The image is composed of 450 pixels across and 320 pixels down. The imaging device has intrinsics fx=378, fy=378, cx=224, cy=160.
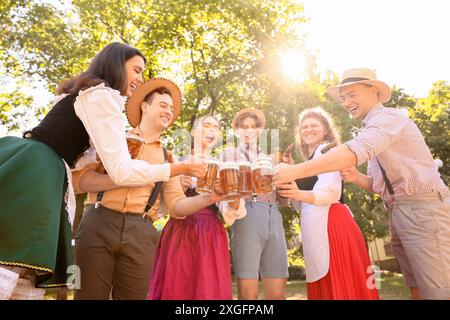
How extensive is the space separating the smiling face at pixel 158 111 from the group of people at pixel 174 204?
13 millimetres

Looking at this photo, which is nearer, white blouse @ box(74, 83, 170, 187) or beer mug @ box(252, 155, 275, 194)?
white blouse @ box(74, 83, 170, 187)

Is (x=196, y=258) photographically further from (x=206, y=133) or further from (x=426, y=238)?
(x=426, y=238)

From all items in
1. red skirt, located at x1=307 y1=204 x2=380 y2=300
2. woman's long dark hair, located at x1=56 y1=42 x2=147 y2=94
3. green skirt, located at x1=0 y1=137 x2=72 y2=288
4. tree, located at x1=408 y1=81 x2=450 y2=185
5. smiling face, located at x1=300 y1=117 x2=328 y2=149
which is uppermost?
tree, located at x1=408 y1=81 x2=450 y2=185

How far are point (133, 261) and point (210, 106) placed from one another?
12719 mm

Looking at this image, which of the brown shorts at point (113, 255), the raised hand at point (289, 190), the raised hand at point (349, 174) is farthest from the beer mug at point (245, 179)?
the raised hand at point (349, 174)

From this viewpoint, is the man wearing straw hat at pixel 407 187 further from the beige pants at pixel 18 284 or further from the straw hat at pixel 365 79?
the beige pants at pixel 18 284

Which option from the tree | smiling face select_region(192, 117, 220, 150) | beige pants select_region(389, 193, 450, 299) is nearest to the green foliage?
the tree

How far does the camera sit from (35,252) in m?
1.98

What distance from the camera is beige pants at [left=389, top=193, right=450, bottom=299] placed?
113 inches

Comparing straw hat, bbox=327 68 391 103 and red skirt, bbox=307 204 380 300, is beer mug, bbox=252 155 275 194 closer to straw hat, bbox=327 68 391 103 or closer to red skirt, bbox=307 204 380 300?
red skirt, bbox=307 204 380 300

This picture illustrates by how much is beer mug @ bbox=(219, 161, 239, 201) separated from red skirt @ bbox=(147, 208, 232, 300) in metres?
0.77

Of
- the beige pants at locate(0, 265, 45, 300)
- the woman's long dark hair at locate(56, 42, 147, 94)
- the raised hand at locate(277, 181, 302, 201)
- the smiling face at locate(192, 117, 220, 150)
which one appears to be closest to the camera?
the beige pants at locate(0, 265, 45, 300)

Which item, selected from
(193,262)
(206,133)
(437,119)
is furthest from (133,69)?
(437,119)

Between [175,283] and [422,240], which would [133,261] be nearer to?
[175,283]
